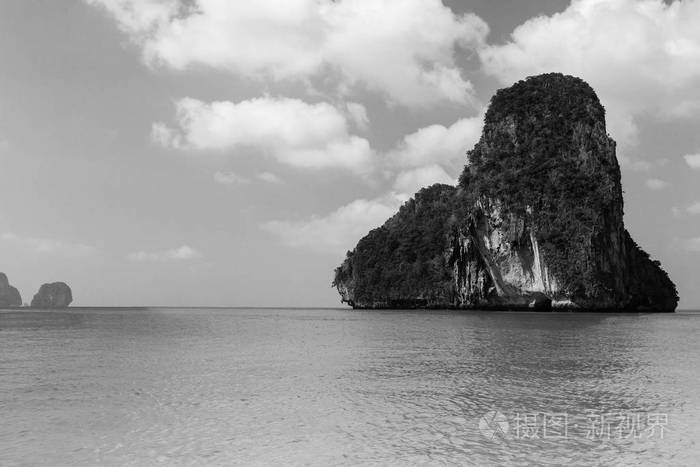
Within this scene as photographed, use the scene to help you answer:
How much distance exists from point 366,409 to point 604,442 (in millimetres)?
3989

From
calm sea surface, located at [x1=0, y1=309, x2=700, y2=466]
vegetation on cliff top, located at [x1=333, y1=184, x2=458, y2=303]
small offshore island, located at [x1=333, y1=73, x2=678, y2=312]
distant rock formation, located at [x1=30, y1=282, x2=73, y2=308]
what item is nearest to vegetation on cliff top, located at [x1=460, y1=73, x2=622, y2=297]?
small offshore island, located at [x1=333, y1=73, x2=678, y2=312]

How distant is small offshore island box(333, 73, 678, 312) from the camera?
2479 inches

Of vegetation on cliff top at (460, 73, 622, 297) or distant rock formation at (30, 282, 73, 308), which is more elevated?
vegetation on cliff top at (460, 73, 622, 297)

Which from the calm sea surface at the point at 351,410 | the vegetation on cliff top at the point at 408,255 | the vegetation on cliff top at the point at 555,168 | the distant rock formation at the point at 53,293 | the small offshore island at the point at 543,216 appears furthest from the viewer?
the distant rock formation at the point at 53,293

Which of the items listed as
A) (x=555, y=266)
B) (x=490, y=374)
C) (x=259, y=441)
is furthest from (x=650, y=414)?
(x=555, y=266)

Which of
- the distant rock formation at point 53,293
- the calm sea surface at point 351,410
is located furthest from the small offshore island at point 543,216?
the distant rock formation at point 53,293

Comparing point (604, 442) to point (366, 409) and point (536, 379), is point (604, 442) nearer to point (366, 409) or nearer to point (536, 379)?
point (366, 409)

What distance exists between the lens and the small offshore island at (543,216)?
62969 millimetres

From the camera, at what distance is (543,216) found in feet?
212

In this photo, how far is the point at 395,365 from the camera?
15.7 metres

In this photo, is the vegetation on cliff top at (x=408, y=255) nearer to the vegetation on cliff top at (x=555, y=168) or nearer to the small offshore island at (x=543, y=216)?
the small offshore island at (x=543, y=216)

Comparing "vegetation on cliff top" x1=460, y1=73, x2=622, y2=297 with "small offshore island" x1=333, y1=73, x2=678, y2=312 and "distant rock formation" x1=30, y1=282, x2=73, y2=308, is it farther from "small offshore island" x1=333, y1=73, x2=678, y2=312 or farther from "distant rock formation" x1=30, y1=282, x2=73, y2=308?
"distant rock formation" x1=30, y1=282, x2=73, y2=308

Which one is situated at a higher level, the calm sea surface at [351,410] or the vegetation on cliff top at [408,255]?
the vegetation on cliff top at [408,255]

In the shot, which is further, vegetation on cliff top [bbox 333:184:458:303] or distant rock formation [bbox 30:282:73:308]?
distant rock formation [bbox 30:282:73:308]
